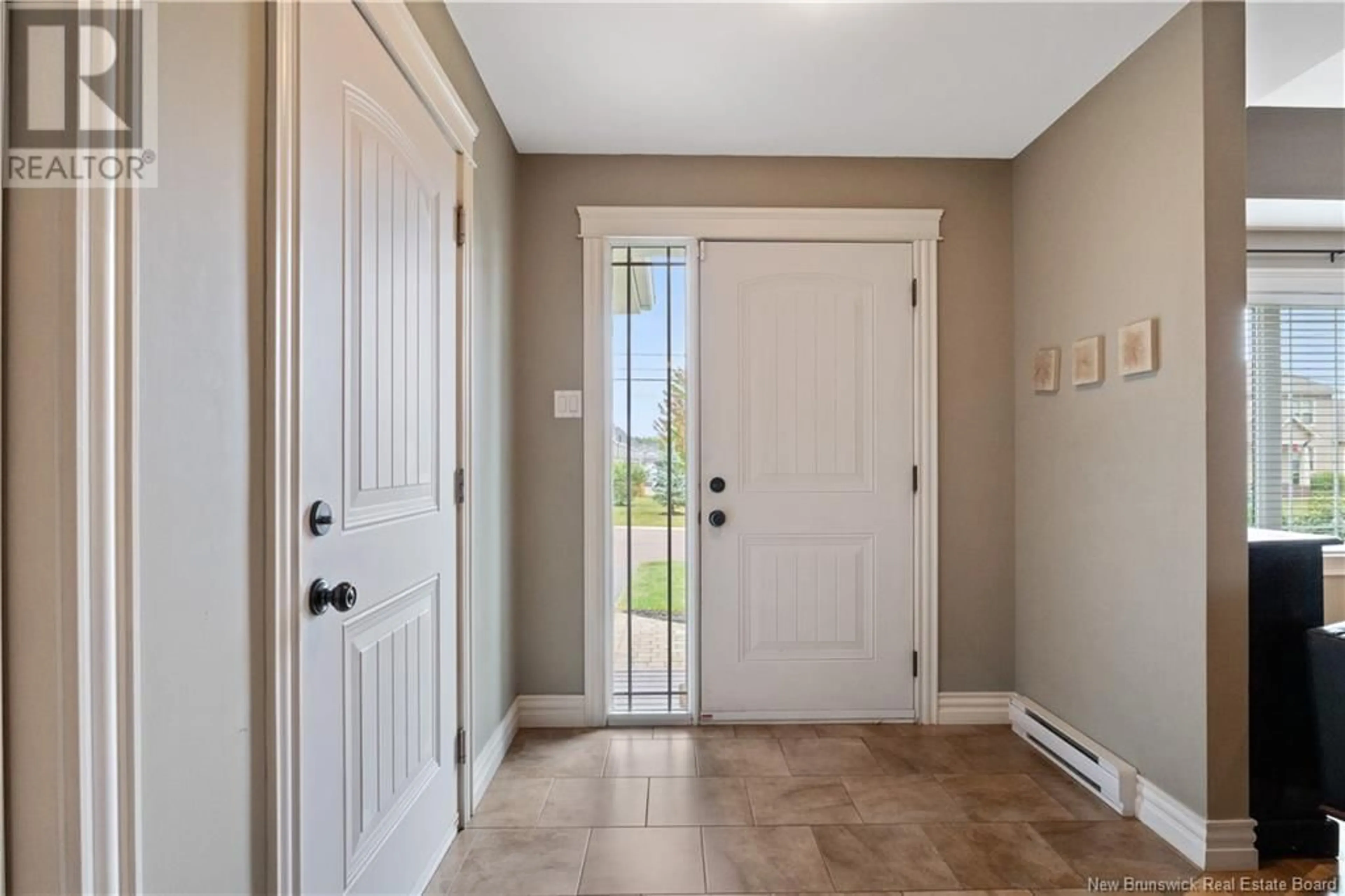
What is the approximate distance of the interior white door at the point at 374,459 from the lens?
48.4 inches

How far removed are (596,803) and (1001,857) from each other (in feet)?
3.99

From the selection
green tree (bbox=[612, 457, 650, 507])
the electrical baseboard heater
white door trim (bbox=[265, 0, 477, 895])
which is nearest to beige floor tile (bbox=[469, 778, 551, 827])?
white door trim (bbox=[265, 0, 477, 895])

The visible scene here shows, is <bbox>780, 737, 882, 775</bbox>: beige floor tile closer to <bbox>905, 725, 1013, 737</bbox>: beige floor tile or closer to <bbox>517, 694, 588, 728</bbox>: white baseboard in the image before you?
<bbox>905, 725, 1013, 737</bbox>: beige floor tile

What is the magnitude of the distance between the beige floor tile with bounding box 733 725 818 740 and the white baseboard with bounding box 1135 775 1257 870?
1.20m

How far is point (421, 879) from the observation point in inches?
69.1

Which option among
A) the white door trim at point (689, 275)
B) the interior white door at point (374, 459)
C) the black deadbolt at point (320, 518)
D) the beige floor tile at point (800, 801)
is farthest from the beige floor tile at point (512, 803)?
the black deadbolt at point (320, 518)

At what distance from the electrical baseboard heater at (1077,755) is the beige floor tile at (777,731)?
839 mm

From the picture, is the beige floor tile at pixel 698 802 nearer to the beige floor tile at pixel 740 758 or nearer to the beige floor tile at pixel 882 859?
the beige floor tile at pixel 740 758

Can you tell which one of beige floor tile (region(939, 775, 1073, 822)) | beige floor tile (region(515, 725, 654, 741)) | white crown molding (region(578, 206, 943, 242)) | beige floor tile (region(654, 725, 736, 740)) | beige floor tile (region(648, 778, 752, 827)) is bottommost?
beige floor tile (region(654, 725, 736, 740))

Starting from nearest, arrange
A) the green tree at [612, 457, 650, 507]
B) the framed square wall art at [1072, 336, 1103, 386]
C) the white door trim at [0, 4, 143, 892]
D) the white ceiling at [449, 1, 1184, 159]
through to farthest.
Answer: the white door trim at [0, 4, 143, 892], the white ceiling at [449, 1, 1184, 159], the framed square wall art at [1072, 336, 1103, 386], the green tree at [612, 457, 650, 507]

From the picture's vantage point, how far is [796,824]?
2.09 m

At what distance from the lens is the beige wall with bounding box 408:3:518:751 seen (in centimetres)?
218

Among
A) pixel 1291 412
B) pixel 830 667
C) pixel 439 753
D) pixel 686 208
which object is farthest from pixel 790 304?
pixel 1291 412

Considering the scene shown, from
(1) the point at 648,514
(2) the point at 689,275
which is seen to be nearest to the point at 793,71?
(2) the point at 689,275
